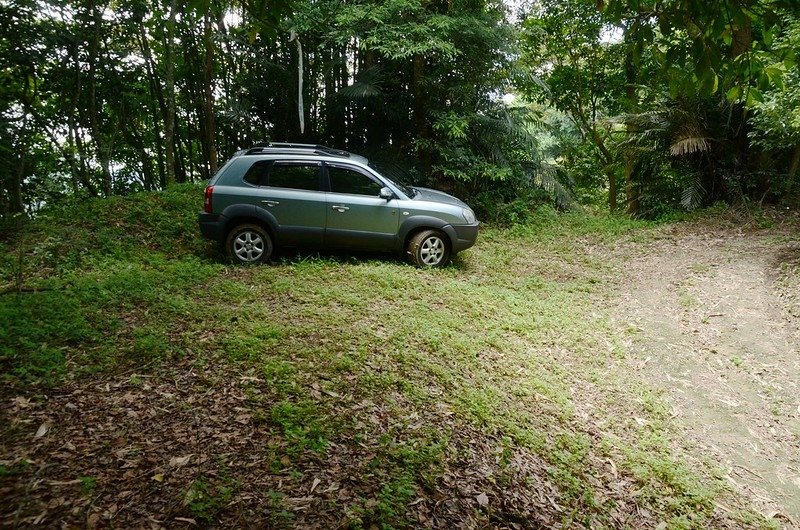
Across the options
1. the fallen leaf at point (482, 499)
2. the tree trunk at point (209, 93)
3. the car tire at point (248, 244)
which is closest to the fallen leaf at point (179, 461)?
the fallen leaf at point (482, 499)

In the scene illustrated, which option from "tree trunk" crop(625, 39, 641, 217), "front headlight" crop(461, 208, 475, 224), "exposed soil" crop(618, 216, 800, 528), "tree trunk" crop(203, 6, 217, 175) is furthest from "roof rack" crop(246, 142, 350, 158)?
"tree trunk" crop(625, 39, 641, 217)

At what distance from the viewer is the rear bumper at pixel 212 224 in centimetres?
686

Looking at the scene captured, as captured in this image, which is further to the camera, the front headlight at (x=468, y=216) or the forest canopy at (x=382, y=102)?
the forest canopy at (x=382, y=102)

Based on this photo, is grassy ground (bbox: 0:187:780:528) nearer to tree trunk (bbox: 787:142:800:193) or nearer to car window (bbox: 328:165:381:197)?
car window (bbox: 328:165:381:197)

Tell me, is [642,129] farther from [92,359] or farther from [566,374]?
[92,359]

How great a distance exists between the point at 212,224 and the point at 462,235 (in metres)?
3.89

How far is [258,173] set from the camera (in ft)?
23.0

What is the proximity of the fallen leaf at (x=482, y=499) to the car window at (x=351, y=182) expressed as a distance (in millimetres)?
4986

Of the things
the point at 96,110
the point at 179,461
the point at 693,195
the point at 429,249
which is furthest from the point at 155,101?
the point at 693,195

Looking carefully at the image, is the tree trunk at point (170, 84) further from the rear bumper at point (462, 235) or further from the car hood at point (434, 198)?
the rear bumper at point (462, 235)

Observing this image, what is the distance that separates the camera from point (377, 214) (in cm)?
729

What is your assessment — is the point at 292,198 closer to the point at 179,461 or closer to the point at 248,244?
the point at 248,244

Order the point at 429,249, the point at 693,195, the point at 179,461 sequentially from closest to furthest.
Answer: the point at 179,461, the point at 429,249, the point at 693,195

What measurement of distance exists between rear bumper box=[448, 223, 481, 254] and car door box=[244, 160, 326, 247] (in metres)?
2.12
